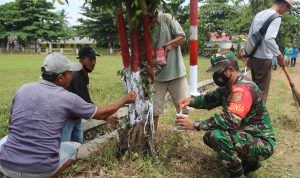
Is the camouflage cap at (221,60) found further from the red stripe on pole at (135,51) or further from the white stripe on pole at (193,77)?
the white stripe on pole at (193,77)

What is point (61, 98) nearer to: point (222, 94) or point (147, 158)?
point (147, 158)

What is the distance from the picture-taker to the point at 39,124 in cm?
305

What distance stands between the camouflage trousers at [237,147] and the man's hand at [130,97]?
87 cm

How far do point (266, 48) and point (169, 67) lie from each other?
166 centimetres

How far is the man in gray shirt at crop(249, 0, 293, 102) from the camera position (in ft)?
18.2

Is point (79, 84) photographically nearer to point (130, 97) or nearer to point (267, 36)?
point (130, 97)

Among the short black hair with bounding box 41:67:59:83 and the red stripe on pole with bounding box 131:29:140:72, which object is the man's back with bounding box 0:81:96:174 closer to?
the short black hair with bounding box 41:67:59:83

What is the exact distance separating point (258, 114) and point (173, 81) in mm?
1463

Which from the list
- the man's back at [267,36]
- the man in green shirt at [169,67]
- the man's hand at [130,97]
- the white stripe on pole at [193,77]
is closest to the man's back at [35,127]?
the man's hand at [130,97]

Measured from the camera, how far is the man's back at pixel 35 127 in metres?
3.03

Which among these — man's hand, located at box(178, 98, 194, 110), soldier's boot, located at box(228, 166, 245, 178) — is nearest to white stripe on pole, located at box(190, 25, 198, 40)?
man's hand, located at box(178, 98, 194, 110)

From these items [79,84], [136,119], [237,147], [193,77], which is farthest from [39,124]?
[193,77]

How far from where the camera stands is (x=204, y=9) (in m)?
39.6

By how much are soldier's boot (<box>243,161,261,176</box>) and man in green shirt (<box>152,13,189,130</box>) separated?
1154 mm
